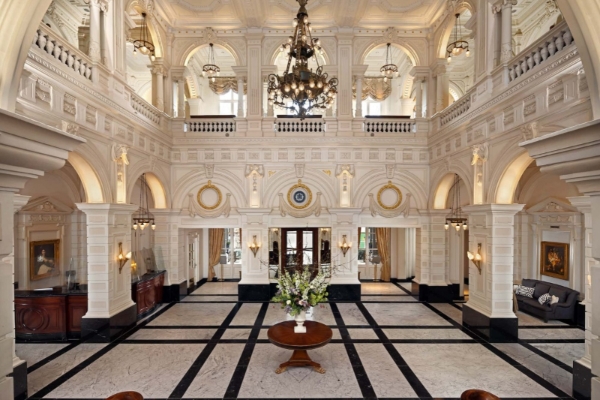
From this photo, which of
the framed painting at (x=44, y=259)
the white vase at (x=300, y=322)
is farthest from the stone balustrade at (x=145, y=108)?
the white vase at (x=300, y=322)

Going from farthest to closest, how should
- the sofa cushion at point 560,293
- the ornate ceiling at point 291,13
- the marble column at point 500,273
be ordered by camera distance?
the ornate ceiling at point 291,13
the sofa cushion at point 560,293
the marble column at point 500,273

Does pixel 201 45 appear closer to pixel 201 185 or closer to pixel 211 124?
pixel 211 124

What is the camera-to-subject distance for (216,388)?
17.9 feet

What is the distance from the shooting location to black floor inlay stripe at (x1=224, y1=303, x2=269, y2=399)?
5357mm

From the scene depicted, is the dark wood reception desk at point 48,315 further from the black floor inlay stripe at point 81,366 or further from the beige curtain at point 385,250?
the beige curtain at point 385,250

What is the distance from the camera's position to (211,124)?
1129cm

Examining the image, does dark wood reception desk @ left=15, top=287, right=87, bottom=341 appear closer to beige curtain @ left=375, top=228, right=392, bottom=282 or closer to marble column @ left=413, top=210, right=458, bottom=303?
marble column @ left=413, top=210, right=458, bottom=303

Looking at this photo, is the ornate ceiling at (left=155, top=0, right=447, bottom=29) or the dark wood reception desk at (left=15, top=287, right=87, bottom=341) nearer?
the dark wood reception desk at (left=15, top=287, right=87, bottom=341)

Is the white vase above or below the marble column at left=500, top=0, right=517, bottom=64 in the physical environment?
below

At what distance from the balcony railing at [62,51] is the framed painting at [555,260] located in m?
13.6

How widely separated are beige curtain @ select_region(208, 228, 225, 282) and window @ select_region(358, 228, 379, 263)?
20.6 ft

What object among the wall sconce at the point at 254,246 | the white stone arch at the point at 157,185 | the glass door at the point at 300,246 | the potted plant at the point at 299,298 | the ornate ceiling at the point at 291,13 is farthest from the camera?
the glass door at the point at 300,246

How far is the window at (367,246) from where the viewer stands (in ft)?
47.0

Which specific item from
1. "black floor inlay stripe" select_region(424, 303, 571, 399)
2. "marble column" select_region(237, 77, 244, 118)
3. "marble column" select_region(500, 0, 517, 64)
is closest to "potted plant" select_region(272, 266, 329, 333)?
"black floor inlay stripe" select_region(424, 303, 571, 399)
